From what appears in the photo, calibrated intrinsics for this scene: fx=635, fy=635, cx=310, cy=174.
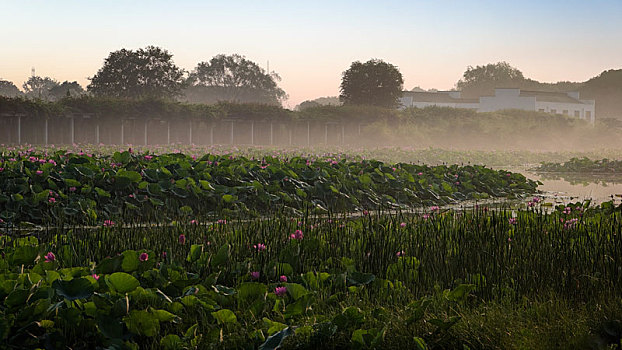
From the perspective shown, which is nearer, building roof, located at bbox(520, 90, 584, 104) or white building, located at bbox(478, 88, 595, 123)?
white building, located at bbox(478, 88, 595, 123)

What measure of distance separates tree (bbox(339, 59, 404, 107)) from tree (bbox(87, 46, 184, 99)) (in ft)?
44.3

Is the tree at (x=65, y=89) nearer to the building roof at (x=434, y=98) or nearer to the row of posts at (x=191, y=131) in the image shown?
the building roof at (x=434, y=98)

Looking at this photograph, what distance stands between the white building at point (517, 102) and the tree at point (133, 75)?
2488 cm

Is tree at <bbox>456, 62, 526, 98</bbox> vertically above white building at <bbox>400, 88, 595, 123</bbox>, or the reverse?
tree at <bbox>456, 62, 526, 98</bbox>

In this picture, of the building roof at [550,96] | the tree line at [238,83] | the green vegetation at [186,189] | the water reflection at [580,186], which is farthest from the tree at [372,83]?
the green vegetation at [186,189]

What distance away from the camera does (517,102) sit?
2534 inches

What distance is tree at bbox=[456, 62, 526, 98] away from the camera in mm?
91250

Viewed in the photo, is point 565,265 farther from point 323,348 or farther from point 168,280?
point 168,280

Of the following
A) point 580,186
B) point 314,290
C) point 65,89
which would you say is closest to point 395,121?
point 580,186

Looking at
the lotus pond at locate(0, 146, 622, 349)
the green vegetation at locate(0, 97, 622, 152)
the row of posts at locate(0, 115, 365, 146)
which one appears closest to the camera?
the lotus pond at locate(0, 146, 622, 349)

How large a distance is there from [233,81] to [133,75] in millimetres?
24458

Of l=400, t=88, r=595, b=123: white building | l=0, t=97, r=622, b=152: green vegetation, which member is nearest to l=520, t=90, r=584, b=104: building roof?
l=400, t=88, r=595, b=123: white building

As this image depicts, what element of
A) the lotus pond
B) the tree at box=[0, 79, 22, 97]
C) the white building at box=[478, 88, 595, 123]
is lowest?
the lotus pond

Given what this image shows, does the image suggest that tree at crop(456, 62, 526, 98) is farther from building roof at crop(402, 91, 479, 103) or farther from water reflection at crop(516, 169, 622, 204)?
water reflection at crop(516, 169, 622, 204)
